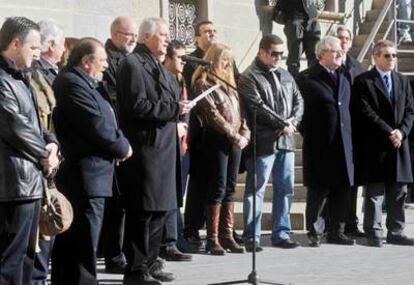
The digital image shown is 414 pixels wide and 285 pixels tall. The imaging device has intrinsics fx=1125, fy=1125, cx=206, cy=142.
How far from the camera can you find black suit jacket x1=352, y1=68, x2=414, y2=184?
1119cm

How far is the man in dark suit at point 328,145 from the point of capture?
11188mm

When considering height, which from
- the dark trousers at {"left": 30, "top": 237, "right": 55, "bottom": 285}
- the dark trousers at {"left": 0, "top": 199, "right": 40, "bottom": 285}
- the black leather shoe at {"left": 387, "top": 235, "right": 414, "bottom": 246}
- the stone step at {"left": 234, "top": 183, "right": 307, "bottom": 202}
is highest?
the dark trousers at {"left": 0, "top": 199, "right": 40, "bottom": 285}

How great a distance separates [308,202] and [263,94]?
1.28m

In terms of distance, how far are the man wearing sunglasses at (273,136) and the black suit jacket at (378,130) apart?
27.9 inches

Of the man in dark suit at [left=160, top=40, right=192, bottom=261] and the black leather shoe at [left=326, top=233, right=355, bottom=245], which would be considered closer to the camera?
the man in dark suit at [left=160, top=40, right=192, bottom=261]

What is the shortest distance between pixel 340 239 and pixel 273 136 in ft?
4.26

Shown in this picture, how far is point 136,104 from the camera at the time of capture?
8375mm

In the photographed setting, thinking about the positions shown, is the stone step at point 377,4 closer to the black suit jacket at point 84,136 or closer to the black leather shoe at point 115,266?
the black leather shoe at point 115,266

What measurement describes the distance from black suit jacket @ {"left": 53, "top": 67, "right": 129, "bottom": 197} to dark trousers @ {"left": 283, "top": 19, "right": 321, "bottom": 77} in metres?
7.41

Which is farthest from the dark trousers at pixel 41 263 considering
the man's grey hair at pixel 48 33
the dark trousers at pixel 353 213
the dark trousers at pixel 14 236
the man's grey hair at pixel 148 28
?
the dark trousers at pixel 353 213

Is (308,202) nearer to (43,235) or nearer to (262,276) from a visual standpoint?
(262,276)

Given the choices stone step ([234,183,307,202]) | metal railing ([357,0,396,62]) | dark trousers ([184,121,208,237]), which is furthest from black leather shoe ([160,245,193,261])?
metal railing ([357,0,396,62])

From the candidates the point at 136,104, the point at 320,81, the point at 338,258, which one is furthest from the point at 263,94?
the point at 136,104

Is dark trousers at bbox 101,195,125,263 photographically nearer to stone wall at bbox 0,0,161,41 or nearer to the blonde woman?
the blonde woman
